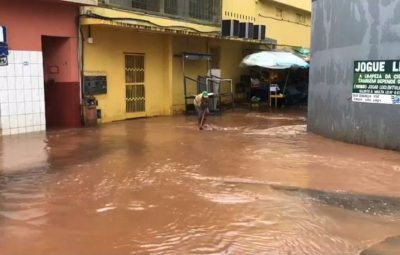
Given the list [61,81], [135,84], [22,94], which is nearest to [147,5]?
[135,84]

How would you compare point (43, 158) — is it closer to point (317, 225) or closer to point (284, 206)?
point (284, 206)

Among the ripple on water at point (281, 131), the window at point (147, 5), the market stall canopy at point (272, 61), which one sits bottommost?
the ripple on water at point (281, 131)

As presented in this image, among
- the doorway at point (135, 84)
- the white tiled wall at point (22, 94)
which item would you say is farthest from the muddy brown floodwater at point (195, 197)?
the doorway at point (135, 84)

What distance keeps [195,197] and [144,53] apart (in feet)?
34.6

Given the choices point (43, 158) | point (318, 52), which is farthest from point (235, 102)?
point (43, 158)

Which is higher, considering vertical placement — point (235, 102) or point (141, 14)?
point (141, 14)

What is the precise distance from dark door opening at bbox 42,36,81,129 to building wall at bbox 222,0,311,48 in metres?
8.06

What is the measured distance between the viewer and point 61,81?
13570 mm

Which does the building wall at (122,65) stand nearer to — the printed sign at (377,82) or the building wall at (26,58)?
the building wall at (26,58)

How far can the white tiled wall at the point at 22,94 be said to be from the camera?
457 inches

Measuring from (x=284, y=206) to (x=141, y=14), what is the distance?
33.6 feet

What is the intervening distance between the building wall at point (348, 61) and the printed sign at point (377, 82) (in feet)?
0.37

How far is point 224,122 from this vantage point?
15.4 metres

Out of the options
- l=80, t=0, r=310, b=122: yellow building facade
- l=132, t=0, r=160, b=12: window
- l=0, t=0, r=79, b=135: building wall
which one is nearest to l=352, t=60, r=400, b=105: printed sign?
l=80, t=0, r=310, b=122: yellow building facade
